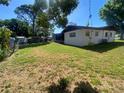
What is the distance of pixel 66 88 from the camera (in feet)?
32.8

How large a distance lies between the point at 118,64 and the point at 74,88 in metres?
5.73

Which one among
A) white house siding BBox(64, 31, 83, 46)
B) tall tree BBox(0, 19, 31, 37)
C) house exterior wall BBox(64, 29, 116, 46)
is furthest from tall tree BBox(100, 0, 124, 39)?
tall tree BBox(0, 19, 31, 37)

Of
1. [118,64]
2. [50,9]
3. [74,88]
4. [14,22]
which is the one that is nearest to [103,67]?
[118,64]

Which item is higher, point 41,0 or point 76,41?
point 41,0

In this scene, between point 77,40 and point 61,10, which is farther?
point 61,10

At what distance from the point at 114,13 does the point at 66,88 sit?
39087 millimetres

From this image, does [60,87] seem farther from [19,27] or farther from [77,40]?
[19,27]

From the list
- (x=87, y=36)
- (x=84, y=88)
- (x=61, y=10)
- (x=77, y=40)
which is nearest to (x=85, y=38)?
(x=87, y=36)

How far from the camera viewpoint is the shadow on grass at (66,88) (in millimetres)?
9641

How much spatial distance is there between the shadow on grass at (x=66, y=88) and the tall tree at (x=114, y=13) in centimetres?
3725

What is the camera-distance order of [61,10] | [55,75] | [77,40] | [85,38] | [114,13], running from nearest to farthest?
1. [55,75]
2. [85,38]
3. [77,40]
4. [61,10]
5. [114,13]

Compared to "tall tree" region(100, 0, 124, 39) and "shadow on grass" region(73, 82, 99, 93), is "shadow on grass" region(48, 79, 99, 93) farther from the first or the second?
"tall tree" region(100, 0, 124, 39)

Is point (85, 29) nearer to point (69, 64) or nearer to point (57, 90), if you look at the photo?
point (69, 64)

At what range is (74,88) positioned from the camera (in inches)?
393
